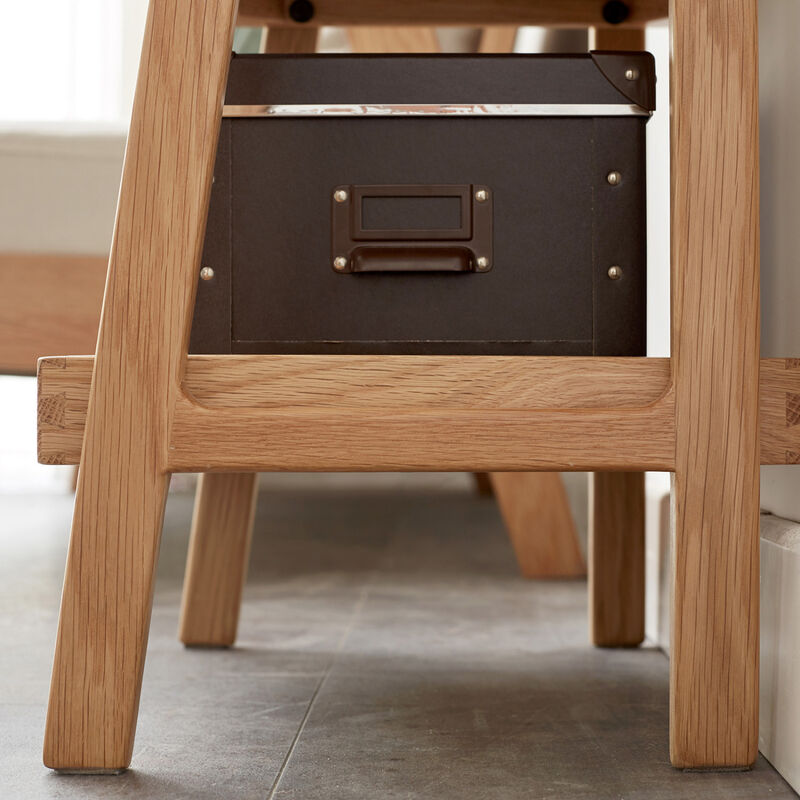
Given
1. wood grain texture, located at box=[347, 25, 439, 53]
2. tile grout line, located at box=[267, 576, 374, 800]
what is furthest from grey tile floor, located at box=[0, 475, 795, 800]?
wood grain texture, located at box=[347, 25, 439, 53]

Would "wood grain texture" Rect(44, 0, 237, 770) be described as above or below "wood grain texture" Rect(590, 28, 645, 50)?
below

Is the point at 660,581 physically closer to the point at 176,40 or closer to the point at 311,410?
the point at 311,410

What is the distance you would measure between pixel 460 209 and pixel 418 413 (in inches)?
6.4

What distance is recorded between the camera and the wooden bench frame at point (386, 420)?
63cm

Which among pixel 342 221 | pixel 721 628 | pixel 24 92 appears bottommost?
pixel 721 628

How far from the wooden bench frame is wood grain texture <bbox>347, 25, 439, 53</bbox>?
27.4 inches

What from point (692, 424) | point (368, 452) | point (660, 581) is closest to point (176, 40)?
point (368, 452)

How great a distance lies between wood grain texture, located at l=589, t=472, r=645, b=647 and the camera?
39.6 inches

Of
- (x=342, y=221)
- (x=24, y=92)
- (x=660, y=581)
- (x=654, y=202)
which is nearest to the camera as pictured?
(x=342, y=221)

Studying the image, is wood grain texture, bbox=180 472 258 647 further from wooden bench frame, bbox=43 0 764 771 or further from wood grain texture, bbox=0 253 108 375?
wooden bench frame, bbox=43 0 764 771

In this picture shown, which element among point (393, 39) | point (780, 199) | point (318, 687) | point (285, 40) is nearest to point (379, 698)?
point (318, 687)

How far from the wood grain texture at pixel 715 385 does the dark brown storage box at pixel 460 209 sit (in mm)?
78

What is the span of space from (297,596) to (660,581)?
0.53m

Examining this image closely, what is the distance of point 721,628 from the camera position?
25.1 inches
